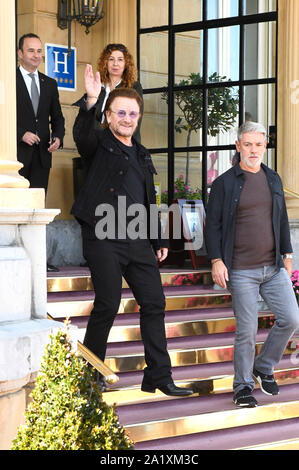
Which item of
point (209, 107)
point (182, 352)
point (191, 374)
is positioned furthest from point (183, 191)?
point (191, 374)

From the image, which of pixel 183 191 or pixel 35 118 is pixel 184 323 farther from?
A: pixel 183 191

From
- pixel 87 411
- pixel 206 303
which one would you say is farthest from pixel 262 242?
pixel 87 411

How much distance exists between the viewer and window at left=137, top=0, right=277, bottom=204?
886 cm

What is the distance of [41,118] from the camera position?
7883mm

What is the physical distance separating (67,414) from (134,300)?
11.6 feet

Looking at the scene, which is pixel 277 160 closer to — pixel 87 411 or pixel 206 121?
pixel 206 121

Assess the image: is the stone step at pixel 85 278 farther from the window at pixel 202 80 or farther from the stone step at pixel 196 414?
the stone step at pixel 196 414

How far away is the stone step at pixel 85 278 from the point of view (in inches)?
299

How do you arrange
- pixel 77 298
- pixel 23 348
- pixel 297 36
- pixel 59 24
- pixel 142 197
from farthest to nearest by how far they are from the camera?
pixel 59 24
pixel 297 36
pixel 77 298
pixel 142 197
pixel 23 348

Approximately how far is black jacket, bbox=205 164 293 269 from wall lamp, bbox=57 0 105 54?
3.52 m

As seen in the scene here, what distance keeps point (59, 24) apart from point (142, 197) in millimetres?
3852

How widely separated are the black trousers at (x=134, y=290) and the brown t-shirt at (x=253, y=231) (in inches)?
24.7

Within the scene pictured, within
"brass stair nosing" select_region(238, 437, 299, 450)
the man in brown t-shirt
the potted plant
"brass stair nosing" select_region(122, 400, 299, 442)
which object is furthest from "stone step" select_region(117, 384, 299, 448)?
the potted plant
